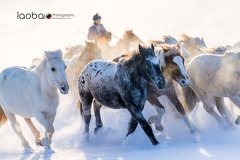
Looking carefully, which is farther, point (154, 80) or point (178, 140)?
point (178, 140)

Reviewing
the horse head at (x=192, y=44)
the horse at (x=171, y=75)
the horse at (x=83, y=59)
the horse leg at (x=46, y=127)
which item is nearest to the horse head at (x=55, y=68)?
the horse leg at (x=46, y=127)

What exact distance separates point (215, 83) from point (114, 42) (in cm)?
1063

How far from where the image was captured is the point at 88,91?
9.30m

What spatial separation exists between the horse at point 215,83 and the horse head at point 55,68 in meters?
2.59

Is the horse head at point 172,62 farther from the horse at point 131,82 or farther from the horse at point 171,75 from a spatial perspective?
the horse at point 131,82

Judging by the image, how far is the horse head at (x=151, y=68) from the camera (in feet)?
25.5

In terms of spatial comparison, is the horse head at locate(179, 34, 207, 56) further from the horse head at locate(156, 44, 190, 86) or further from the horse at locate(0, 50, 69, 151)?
the horse at locate(0, 50, 69, 151)

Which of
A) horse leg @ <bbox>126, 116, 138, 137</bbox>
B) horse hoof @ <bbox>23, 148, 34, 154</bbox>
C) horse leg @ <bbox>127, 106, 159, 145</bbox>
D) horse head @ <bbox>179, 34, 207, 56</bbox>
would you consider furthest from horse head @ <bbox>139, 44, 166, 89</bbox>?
horse head @ <bbox>179, 34, 207, 56</bbox>

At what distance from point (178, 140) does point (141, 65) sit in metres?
1.47

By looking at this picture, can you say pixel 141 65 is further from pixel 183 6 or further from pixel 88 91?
pixel 183 6

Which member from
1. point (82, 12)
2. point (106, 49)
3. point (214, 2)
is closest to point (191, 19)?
point (214, 2)

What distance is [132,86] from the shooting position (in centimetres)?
810

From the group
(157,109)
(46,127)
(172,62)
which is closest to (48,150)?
(46,127)

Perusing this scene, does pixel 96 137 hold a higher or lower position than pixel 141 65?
lower
